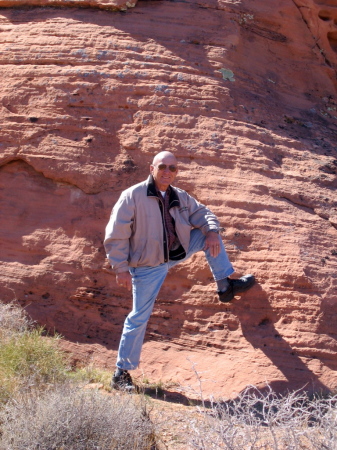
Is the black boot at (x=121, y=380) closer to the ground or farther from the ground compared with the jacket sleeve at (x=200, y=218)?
closer to the ground

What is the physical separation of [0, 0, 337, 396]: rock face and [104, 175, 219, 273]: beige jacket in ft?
3.72

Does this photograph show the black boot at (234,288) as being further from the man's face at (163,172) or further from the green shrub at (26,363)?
the green shrub at (26,363)

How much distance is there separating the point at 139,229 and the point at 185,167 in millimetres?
1726

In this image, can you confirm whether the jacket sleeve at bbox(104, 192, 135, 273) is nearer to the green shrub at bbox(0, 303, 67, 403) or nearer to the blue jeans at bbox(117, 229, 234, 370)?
the blue jeans at bbox(117, 229, 234, 370)

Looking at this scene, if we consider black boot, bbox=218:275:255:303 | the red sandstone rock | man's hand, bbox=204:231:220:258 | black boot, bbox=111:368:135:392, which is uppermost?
the red sandstone rock

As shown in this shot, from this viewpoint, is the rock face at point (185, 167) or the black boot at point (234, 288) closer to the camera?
the black boot at point (234, 288)

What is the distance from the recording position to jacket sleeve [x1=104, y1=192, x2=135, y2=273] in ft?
13.6

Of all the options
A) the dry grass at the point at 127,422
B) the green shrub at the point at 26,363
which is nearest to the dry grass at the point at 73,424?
the dry grass at the point at 127,422

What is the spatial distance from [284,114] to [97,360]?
3.55 meters

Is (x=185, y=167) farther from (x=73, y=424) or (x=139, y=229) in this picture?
(x=73, y=424)

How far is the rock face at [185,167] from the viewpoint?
16.5 ft

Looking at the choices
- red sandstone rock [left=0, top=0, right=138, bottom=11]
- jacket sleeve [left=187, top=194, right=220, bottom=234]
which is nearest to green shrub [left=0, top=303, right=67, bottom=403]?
jacket sleeve [left=187, top=194, right=220, bottom=234]

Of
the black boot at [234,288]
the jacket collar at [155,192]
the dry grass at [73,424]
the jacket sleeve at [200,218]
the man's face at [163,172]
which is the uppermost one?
the man's face at [163,172]

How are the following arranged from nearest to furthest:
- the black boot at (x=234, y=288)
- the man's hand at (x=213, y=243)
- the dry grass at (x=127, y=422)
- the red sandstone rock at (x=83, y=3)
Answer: the dry grass at (x=127, y=422), the man's hand at (x=213, y=243), the black boot at (x=234, y=288), the red sandstone rock at (x=83, y=3)
